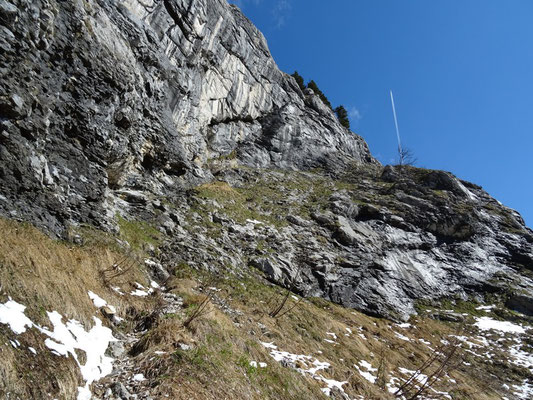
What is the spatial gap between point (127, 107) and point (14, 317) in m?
11.9

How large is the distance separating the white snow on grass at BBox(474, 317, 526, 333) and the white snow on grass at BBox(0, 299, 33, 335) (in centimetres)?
2748

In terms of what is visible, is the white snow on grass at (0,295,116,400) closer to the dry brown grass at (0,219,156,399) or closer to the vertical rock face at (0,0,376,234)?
the dry brown grass at (0,219,156,399)

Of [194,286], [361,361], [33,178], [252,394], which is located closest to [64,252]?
[33,178]

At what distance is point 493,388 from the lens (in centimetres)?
1630

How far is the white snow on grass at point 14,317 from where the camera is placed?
5.29 m

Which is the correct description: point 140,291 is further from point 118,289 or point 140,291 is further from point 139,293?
point 118,289

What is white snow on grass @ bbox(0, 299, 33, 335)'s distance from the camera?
529 centimetres

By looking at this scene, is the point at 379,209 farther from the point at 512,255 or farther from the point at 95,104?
the point at 95,104

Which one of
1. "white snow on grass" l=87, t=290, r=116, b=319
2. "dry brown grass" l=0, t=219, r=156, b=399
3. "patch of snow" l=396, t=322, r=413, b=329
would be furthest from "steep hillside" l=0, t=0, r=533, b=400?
"patch of snow" l=396, t=322, r=413, b=329

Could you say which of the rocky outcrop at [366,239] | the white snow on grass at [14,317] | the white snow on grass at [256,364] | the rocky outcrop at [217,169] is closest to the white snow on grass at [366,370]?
the white snow on grass at [256,364]

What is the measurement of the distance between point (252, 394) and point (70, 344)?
412 cm

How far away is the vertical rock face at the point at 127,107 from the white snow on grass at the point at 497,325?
24.6 meters

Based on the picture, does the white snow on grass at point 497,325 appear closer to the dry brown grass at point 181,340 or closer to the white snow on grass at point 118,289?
the dry brown grass at point 181,340

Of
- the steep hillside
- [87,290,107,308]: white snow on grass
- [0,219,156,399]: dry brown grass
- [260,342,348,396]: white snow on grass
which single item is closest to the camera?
[0,219,156,399]: dry brown grass
